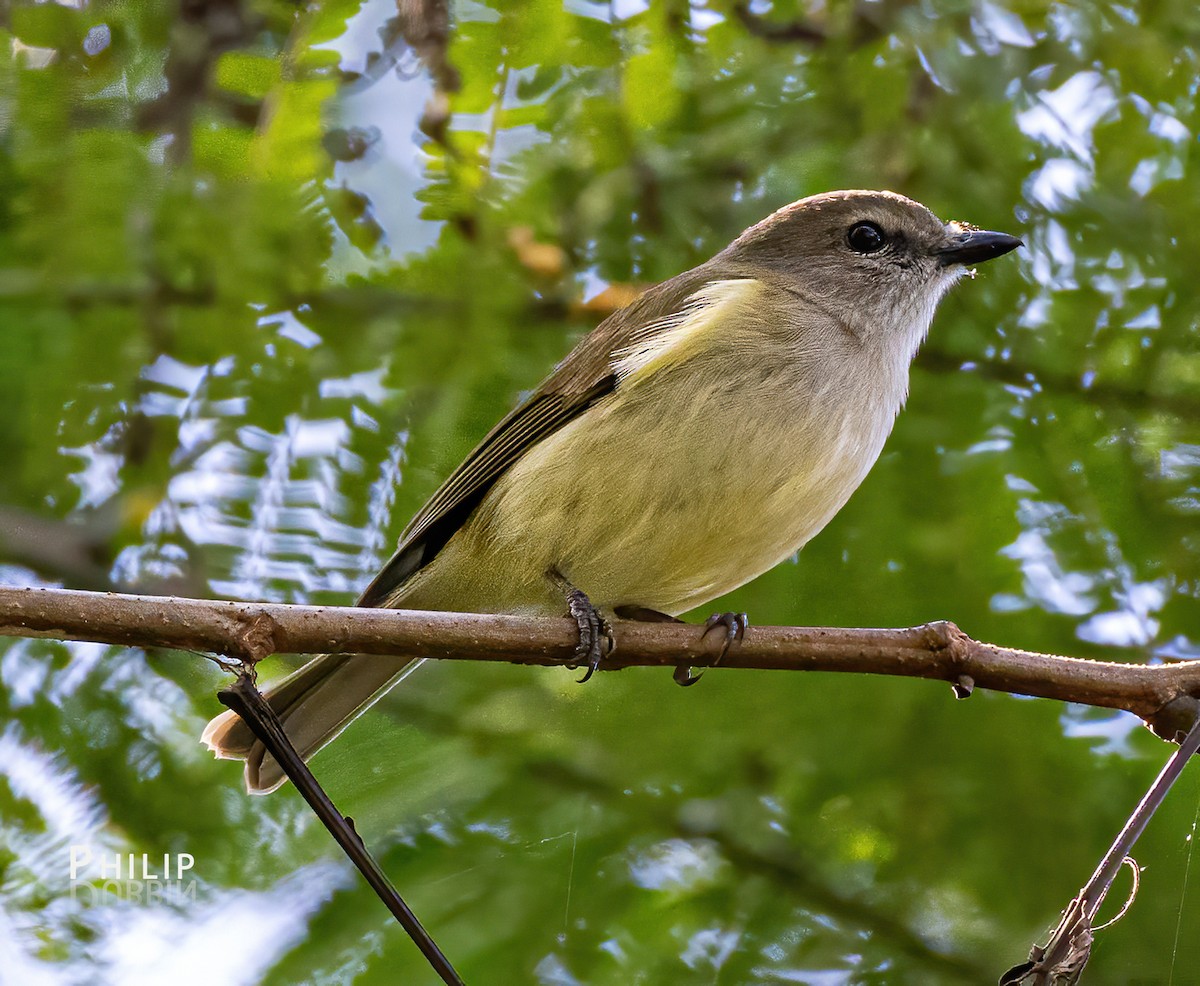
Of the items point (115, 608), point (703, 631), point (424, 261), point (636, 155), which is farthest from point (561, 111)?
point (115, 608)

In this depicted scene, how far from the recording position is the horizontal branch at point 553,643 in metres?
2.32

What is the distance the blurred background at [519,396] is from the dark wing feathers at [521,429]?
11 centimetres

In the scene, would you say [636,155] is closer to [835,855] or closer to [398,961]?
[835,855]

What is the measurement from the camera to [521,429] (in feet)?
12.7

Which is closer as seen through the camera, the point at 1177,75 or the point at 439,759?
the point at 439,759

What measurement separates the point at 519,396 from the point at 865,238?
1.28 m

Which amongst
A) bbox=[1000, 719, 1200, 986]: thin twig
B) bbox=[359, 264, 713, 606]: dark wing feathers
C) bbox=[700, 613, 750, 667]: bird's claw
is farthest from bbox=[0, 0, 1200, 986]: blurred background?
bbox=[1000, 719, 1200, 986]: thin twig

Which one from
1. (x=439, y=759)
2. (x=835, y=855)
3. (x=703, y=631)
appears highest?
(x=703, y=631)

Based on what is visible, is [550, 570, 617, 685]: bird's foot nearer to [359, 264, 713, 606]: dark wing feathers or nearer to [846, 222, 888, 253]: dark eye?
[359, 264, 713, 606]: dark wing feathers

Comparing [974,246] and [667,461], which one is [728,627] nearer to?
[667,461]

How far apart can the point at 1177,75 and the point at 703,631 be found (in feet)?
8.45

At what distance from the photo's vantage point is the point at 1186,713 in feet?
8.61

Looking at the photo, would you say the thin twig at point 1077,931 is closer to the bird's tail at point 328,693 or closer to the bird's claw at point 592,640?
the bird's claw at point 592,640

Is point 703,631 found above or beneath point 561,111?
beneath
